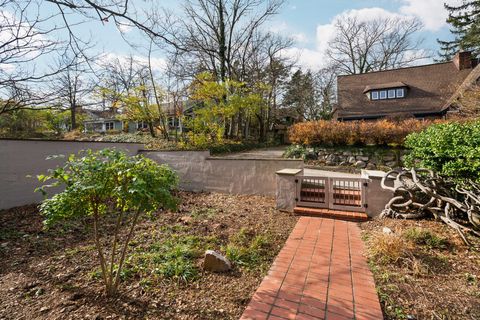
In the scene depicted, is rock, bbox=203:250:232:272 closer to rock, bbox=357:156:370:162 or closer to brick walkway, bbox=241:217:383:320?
brick walkway, bbox=241:217:383:320

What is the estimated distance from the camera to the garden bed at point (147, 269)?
213cm

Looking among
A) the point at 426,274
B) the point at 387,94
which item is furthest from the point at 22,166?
the point at 387,94

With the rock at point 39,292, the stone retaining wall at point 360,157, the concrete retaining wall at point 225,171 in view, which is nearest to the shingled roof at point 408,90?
the stone retaining wall at point 360,157

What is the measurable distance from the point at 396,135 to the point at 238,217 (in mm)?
8266

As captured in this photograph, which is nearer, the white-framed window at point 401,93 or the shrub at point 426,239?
the shrub at point 426,239

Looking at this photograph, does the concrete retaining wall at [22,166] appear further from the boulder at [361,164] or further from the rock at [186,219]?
the boulder at [361,164]

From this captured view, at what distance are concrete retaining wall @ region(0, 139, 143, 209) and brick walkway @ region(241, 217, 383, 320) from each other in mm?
6053

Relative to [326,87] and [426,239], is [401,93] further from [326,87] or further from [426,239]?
[426,239]

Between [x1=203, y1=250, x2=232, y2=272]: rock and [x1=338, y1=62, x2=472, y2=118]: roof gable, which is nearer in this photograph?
[x1=203, y1=250, x2=232, y2=272]: rock

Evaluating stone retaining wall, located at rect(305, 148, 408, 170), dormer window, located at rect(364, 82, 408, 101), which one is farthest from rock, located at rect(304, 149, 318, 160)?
dormer window, located at rect(364, 82, 408, 101)

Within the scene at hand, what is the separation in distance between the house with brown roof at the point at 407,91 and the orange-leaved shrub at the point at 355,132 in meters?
7.49

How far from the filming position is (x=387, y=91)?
17500 mm

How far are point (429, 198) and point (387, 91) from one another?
52.9ft

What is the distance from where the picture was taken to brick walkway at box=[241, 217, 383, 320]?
2113 mm
